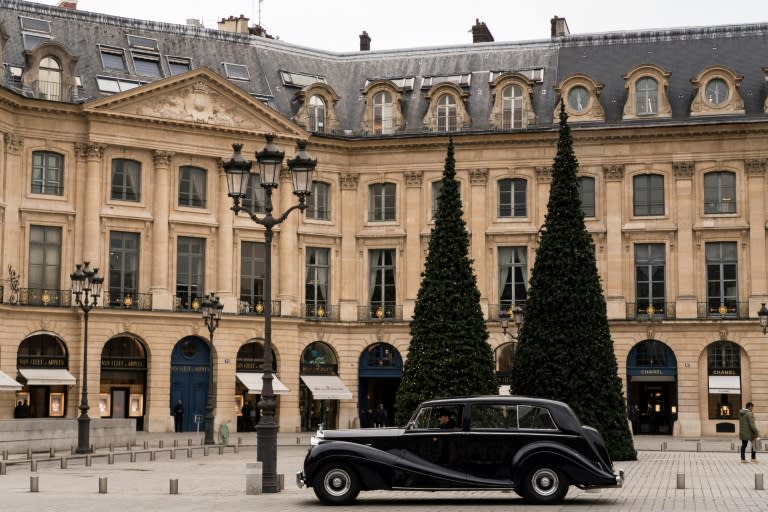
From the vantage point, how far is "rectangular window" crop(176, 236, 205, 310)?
5903 cm

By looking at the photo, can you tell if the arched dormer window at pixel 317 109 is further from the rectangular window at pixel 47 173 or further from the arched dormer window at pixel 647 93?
the arched dormer window at pixel 647 93

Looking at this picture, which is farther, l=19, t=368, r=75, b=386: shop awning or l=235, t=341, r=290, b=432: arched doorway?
l=235, t=341, r=290, b=432: arched doorway

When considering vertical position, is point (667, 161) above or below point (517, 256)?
above

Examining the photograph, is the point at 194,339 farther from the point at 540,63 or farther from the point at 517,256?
the point at 540,63

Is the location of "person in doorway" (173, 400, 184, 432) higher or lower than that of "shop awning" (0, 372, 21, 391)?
lower

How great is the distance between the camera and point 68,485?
28.2m

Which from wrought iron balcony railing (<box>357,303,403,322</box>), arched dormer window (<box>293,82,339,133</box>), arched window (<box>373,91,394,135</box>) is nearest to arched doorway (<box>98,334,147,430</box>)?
wrought iron balcony railing (<box>357,303,403,322</box>)

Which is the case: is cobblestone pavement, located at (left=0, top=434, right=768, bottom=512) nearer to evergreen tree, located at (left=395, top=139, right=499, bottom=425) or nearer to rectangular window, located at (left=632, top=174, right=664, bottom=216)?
evergreen tree, located at (left=395, top=139, right=499, bottom=425)

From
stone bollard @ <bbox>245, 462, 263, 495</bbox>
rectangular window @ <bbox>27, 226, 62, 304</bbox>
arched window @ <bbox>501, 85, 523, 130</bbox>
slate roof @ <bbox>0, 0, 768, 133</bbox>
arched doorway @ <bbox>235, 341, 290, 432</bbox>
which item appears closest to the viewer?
stone bollard @ <bbox>245, 462, 263, 495</bbox>

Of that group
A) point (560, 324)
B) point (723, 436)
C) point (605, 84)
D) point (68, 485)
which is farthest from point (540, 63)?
point (68, 485)

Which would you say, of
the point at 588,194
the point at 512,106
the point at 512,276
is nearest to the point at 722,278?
the point at 588,194

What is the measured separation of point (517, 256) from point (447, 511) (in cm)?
4034

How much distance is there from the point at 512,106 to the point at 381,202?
297 inches

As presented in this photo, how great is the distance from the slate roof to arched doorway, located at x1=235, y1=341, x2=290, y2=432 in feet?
37.4
